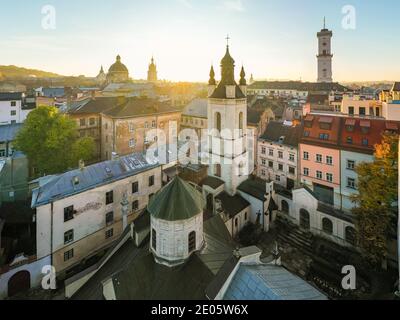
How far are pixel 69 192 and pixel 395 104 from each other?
111 ft

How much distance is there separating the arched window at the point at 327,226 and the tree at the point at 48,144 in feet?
85.0

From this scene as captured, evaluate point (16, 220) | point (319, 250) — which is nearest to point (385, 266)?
point (319, 250)

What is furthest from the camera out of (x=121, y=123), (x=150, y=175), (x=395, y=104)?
(x=121, y=123)

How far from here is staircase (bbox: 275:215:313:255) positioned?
25906 millimetres

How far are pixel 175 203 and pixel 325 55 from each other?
108725 millimetres

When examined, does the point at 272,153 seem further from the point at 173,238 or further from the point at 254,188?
the point at 173,238

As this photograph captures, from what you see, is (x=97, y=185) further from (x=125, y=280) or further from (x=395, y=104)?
(x=395, y=104)

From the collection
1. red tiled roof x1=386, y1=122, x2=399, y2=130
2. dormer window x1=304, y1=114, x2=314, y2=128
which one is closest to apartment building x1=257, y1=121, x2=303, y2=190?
dormer window x1=304, y1=114, x2=314, y2=128

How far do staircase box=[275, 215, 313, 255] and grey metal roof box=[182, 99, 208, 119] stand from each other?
102ft

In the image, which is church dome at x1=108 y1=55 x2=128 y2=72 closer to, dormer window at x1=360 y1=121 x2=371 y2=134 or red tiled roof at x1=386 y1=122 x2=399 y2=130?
dormer window at x1=360 y1=121 x2=371 y2=134

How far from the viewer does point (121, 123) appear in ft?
140

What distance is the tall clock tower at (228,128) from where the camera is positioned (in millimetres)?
29266

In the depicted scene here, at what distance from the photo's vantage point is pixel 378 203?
21.7 m

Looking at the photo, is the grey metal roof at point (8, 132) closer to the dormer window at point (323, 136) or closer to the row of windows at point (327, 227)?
the row of windows at point (327, 227)
